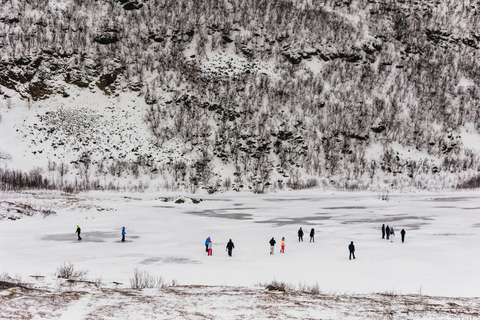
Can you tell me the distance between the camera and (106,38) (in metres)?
91.9

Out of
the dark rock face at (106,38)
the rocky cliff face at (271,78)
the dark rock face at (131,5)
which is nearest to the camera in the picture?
the rocky cliff face at (271,78)

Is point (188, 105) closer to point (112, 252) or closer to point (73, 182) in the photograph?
point (73, 182)

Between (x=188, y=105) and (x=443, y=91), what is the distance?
235ft

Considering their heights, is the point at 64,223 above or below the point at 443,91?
below

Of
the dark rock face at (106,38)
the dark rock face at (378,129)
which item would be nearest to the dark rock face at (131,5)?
the dark rock face at (106,38)

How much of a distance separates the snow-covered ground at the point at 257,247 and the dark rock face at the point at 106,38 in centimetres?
6253

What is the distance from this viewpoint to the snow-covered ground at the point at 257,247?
16.9m

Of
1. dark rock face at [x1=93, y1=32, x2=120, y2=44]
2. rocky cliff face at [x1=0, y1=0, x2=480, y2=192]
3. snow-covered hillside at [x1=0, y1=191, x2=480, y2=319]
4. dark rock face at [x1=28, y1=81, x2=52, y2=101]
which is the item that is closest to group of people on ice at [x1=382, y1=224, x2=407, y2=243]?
snow-covered hillside at [x1=0, y1=191, x2=480, y2=319]

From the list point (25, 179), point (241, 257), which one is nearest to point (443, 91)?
point (241, 257)

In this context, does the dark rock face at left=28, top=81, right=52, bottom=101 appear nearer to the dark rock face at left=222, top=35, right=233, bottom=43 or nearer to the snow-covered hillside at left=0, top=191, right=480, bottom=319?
the snow-covered hillside at left=0, top=191, right=480, bottom=319

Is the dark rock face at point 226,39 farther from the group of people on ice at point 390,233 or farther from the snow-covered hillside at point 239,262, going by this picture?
the group of people on ice at point 390,233

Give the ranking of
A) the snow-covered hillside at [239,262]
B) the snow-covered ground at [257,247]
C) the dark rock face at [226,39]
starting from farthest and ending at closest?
the dark rock face at [226,39]
the snow-covered ground at [257,247]
the snow-covered hillside at [239,262]

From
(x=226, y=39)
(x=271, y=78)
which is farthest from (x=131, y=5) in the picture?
(x=271, y=78)

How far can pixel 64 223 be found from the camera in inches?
1320
